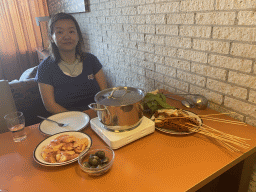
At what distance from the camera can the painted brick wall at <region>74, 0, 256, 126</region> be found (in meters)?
0.92

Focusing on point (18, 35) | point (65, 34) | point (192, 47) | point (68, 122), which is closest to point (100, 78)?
point (65, 34)

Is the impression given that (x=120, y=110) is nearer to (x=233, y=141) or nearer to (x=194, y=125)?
(x=194, y=125)

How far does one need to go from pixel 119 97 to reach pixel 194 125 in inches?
14.9

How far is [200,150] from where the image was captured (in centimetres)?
80

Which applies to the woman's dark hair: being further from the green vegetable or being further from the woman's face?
the green vegetable

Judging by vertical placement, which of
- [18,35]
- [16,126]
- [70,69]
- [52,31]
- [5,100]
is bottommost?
[5,100]

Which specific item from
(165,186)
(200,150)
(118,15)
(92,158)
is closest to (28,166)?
(92,158)

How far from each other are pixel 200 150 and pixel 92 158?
442 millimetres

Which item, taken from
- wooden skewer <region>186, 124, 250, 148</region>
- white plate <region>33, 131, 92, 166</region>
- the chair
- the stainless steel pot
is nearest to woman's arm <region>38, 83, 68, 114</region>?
the chair

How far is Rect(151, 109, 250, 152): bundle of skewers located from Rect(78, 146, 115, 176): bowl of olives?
312 millimetres

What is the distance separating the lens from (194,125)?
0.91 m

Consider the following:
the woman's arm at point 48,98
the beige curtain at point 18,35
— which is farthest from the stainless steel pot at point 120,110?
the beige curtain at point 18,35

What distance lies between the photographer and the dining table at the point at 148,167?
66cm

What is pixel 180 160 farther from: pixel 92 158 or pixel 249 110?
pixel 249 110
